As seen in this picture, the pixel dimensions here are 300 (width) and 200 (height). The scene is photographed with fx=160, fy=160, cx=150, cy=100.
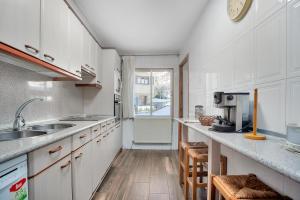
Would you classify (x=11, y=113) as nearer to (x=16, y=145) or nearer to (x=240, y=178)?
(x=16, y=145)

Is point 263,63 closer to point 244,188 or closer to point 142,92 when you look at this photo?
point 244,188

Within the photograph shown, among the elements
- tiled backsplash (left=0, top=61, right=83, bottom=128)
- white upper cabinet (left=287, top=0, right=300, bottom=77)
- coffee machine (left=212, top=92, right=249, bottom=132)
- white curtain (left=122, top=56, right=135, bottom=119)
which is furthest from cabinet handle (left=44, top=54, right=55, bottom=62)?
white curtain (left=122, top=56, right=135, bottom=119)

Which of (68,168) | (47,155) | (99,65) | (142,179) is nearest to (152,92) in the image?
(99,65)

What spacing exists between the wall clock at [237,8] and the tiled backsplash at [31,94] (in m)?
2.12

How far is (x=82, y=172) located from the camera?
1.66m

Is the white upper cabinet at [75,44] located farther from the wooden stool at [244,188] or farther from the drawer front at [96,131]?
the wooden stool at [244,188]

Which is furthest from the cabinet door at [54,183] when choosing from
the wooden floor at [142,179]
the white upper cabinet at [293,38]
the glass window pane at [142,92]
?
the glass window pane at [142,92]

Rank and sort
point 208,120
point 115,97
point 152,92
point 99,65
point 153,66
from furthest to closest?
1. point 152,92
2. point 153,66
3. point 115,97
4. point 99,65
5. point 208,120

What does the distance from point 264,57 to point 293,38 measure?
226 millimetres

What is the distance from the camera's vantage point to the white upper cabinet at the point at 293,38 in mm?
874

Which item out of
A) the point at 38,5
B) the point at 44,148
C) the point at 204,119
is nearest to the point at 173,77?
the point at 204,119

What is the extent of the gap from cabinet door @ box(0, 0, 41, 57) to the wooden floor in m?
1.89

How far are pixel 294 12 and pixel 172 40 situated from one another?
8.78ft

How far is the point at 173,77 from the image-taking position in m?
4.38
